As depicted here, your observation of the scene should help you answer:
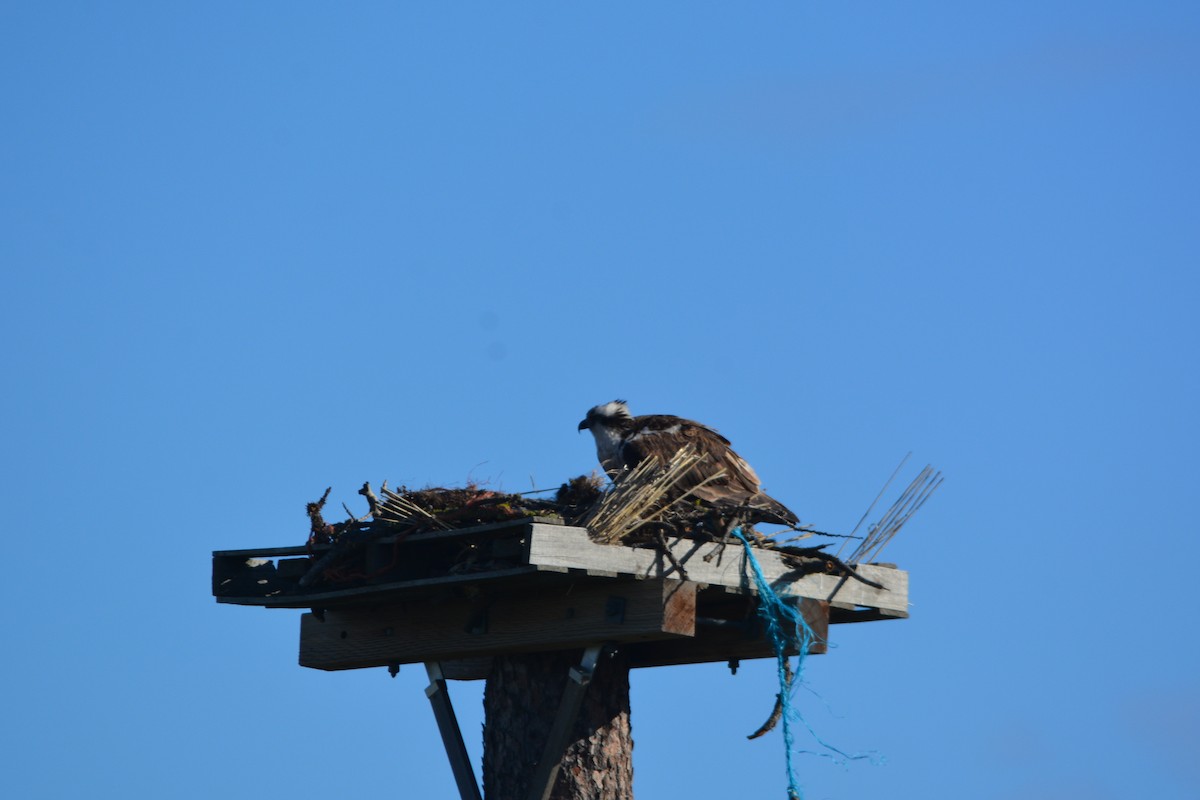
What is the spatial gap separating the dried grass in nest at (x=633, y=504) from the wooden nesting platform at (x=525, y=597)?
0.09 m

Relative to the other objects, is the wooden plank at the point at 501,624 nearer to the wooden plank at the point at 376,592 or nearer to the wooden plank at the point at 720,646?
the wooden plank at the point at 376,592

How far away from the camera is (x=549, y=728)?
8.22m

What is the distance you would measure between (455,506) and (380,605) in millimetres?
766

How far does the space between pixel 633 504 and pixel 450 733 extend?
1622 mm

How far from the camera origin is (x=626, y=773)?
8.28 m

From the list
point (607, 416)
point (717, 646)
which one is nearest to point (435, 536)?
point (717, 646)

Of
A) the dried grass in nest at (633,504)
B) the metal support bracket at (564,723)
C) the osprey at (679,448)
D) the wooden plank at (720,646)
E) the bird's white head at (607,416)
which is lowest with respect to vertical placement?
the metal support bracket at (564,723)

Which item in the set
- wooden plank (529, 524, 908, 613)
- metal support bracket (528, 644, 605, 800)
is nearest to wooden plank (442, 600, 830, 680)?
wooden plank (529, 524, 908, 613)

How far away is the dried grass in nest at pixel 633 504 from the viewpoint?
305 inches

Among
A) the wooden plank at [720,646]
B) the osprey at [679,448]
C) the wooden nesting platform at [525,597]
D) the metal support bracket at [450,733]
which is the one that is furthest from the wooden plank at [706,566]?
the metal support bracket at [450,733]

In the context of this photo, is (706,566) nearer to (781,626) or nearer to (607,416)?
(781,626)

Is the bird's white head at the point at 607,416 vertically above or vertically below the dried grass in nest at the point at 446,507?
above

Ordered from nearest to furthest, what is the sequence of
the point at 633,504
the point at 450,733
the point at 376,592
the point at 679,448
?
the point at 633,504 → the point at 376,592 → the point at 450,733 → the point at 679,448

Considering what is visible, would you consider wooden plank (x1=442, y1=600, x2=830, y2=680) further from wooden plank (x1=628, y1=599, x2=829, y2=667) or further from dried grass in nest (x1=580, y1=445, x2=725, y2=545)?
dried grass in nest (x1=580, y1=445, x2=725, y2=545)
